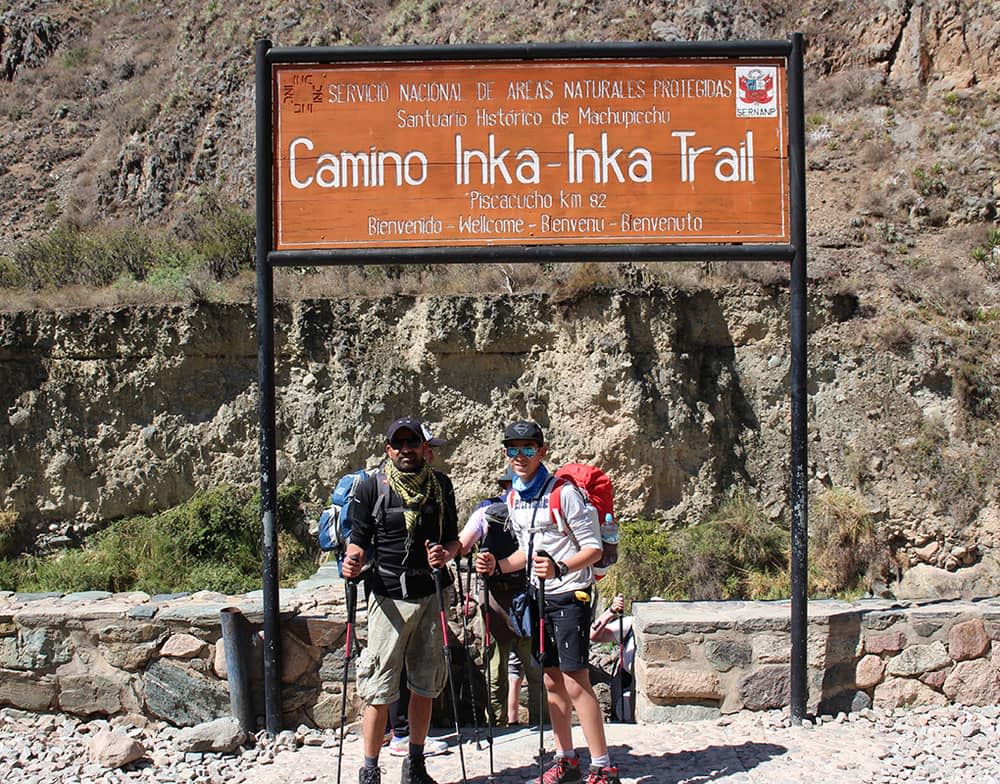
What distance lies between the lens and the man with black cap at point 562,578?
4.13 m

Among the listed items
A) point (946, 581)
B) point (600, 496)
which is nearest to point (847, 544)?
point (946, 581)

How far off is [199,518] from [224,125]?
14.9 m

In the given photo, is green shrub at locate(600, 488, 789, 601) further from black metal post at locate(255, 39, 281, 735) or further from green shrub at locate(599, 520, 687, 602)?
black metal post at locate(255, 39, 281, 735)

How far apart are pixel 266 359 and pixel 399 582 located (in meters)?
1.77

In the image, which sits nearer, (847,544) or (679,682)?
(679,682)

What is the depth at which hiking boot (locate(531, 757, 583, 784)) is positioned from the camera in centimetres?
426

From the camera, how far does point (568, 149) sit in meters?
5.34

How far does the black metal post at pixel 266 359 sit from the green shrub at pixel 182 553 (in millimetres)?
4707

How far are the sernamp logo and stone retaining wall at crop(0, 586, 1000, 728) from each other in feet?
9.87

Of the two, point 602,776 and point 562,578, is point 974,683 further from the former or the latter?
point 562,578

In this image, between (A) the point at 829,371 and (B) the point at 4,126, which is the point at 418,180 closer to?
(A) the point at 829,371

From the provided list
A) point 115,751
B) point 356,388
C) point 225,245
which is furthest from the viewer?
point 225,245

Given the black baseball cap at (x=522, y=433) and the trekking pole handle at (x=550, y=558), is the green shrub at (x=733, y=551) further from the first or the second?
the black baseball cap at (x=522, y=433)

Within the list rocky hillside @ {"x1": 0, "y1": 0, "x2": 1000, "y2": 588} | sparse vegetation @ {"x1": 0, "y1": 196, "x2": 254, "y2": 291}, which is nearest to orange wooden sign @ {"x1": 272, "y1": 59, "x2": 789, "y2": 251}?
rocky hillside @ {"x1": 0, "y1": 0, "x2": 1000, "y2": 588}
